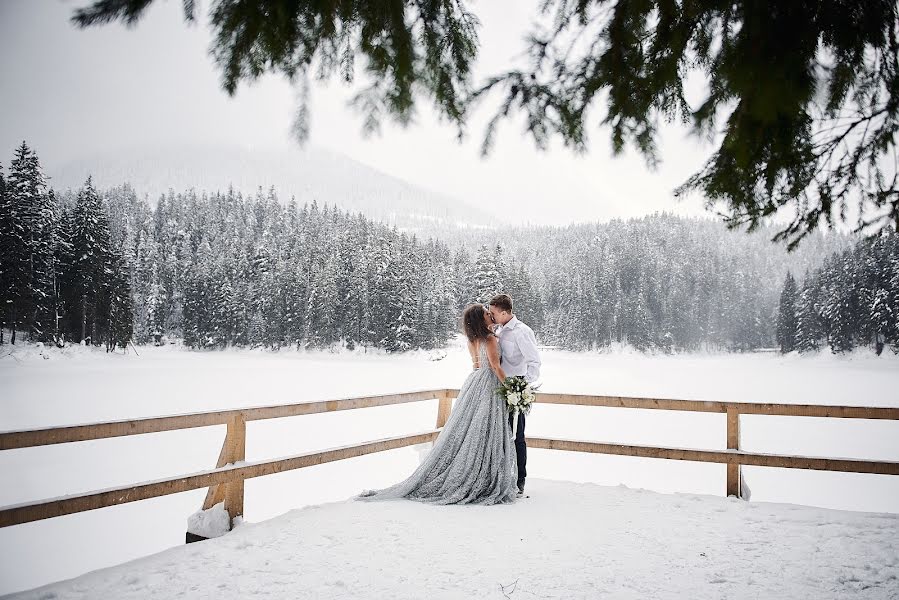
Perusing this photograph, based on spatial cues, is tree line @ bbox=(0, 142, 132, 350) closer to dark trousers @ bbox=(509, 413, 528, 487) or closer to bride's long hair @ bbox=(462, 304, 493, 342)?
bride's long hair @ bbox=(462, 304, 493, 342)

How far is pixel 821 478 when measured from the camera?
12531 mm

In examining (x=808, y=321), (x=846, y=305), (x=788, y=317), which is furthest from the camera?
(x=788, y=317)

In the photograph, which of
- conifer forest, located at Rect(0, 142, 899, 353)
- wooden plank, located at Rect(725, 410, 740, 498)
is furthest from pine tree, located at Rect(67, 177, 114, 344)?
wooden plank, located at Rect(725, 410, 740, 498)

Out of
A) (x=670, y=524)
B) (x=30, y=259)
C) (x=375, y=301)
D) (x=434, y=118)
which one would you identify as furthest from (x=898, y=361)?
(x=30, y=259)

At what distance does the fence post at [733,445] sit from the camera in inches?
209

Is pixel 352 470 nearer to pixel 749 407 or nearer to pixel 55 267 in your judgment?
pixel 749 407

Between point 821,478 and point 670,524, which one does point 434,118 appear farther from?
point 821,478

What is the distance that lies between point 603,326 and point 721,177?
244ft

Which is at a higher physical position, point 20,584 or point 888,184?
point 888,184

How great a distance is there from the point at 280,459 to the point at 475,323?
2.18 metres

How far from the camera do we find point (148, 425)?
12.4 ft

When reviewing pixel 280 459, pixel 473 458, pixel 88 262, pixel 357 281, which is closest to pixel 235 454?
pixel 280 459

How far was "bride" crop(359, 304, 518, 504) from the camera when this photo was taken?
527 centimetres

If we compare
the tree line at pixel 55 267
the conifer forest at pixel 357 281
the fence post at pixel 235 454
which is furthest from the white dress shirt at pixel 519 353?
the tree line at pixel 55 267
